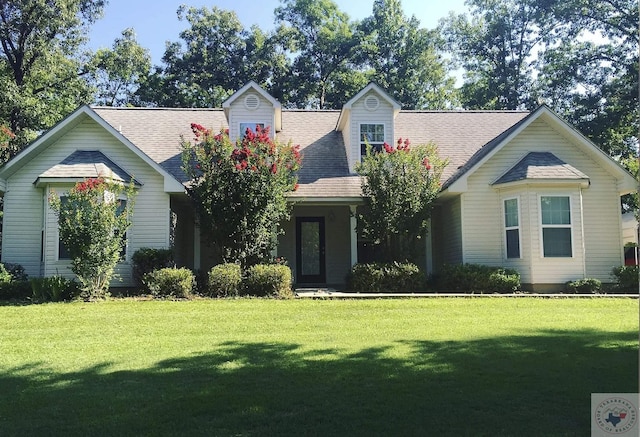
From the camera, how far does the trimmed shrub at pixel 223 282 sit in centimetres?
1260

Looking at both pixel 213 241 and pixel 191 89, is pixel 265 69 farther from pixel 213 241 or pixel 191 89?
pixel 213 241

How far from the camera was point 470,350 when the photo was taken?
657 centimetres

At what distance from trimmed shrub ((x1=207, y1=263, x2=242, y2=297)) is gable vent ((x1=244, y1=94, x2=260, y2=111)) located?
677 cm

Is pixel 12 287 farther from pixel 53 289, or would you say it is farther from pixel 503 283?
pixel 503 283

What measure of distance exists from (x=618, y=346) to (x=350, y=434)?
4583mm

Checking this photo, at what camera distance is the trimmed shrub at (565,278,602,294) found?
14.2 m

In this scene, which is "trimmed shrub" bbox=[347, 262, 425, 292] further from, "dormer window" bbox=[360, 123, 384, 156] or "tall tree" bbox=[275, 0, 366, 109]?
"tall tree" bbox=[275, 0, 366, 109]

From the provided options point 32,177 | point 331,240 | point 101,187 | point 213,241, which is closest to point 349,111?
point 331,240

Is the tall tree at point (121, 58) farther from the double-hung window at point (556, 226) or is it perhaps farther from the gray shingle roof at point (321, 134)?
the double-hung window at point (556, 226)

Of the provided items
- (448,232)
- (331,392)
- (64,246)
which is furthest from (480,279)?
(64,246)

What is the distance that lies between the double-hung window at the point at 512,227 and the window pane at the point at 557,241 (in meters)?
0.74

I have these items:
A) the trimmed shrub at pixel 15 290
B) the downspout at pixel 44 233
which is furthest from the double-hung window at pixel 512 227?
the trimmed shrub at pixel 15 290

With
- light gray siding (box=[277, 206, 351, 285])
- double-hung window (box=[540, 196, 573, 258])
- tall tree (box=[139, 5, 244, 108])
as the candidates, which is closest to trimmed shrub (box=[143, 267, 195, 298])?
light gray siding (box=[277, 206, 351, 285])

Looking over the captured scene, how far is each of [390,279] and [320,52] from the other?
25896 millimetres
